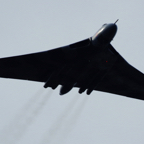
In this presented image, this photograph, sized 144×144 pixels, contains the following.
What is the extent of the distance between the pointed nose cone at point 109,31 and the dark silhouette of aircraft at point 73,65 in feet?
0.76

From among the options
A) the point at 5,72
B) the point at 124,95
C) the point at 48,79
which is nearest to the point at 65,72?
the point at 48,79

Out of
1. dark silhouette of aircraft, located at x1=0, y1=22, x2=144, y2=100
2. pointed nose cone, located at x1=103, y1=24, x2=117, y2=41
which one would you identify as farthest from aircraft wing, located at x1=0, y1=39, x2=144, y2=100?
pointed nose cone, located at x1=103, y1=24, x2=117, y2=41

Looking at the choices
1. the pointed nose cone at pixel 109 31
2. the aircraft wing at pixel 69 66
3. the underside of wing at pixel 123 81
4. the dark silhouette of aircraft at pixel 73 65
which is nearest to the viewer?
the pointed nose cone at pixel 109 31

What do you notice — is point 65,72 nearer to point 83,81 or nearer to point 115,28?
point 83,81

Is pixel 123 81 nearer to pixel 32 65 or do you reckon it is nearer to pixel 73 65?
pixel 73 65

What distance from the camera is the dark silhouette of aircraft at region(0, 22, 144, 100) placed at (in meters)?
30.3

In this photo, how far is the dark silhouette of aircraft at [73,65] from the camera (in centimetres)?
3027

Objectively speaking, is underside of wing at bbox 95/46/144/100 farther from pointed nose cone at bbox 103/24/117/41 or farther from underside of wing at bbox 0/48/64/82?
underside of wing at bbox 0/48/64/82

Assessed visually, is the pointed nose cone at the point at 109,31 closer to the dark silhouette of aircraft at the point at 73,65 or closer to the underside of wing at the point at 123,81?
the dark silhouette of aircraft at the point at 73,65

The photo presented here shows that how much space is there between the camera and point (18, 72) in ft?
106

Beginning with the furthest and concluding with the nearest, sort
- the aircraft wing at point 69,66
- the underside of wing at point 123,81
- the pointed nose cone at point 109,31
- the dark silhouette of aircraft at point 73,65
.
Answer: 1. the underside of wing at point 123,81
2. the aircraft wing at point 69,66
3. the dark silhouette of aircraft at point 73,65
4. the pointed nose cone at point 109,31

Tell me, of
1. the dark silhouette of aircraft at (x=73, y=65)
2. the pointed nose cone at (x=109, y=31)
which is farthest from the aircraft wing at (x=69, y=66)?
the pointed nose cone at (x=109, y=31)

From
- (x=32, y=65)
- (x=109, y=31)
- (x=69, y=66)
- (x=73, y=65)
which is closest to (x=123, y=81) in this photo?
(x=73, y=65)

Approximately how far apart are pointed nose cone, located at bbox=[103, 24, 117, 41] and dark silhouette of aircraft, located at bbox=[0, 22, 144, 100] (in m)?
0.23
